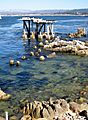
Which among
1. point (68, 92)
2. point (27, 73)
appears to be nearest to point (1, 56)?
point (27, 73)

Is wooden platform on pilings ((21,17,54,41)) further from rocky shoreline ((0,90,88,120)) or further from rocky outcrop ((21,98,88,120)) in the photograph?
rocky outcrop ((21,98,88,120))

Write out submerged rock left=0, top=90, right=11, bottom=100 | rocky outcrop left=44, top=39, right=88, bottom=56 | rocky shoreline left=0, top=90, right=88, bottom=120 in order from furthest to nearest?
1. rocky outcrop left=44, top=39, right=88, bottom=56
2. submerged rock left=0, top=90, right=11, bottom=100
3. rocky shoreline left=0, top=90, right=88, bottom=120

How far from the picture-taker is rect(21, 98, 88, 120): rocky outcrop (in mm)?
27434

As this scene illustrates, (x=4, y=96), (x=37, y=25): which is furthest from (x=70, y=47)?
(x=4, y=96)

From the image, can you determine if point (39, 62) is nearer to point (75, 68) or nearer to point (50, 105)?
point (75, 68)

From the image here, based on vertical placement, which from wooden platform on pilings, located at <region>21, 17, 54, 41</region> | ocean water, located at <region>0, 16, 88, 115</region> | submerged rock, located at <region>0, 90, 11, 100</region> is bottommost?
wooden platform on pilings, located at <region>21, 17, 54, 41</region>

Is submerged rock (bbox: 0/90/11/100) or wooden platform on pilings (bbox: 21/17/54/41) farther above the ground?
submerged rock (bbox: 0/90/11/100)

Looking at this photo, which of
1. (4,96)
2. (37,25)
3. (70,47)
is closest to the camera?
(4,96)

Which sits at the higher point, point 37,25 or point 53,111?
point 53,111

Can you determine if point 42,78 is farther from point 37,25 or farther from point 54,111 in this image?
point 37,25

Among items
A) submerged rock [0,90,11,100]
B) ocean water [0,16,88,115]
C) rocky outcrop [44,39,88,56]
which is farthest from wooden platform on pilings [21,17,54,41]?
submerged rock [0,90,11,100]

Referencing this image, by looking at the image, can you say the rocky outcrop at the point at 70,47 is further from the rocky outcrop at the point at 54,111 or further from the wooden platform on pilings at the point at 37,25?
the rocky outcrop at the point at 54,111

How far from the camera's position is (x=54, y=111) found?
2864 centimetres

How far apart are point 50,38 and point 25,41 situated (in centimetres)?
665
